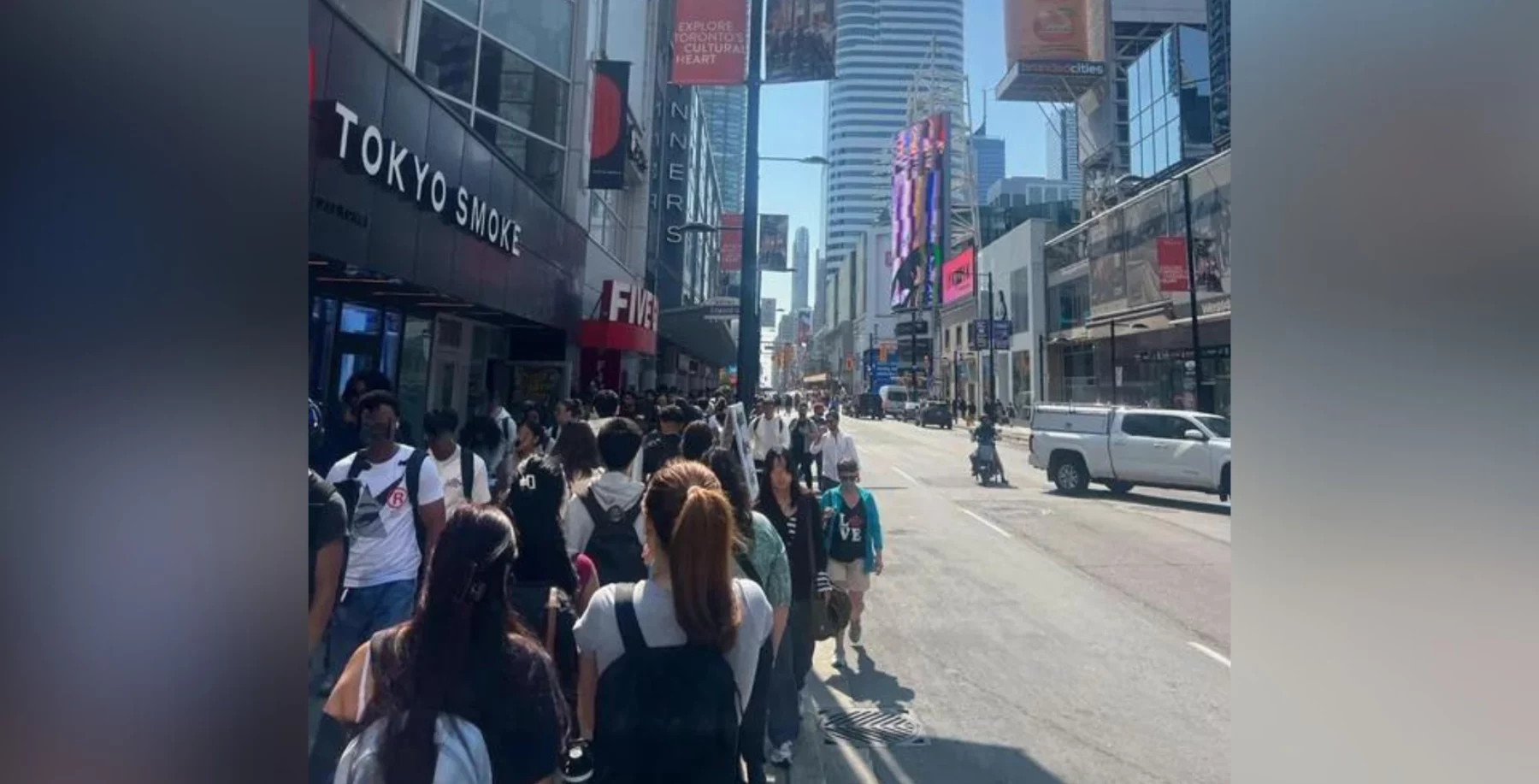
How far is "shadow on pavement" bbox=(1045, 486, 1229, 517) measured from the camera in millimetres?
14281

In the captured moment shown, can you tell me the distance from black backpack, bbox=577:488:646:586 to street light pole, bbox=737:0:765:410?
5.44m

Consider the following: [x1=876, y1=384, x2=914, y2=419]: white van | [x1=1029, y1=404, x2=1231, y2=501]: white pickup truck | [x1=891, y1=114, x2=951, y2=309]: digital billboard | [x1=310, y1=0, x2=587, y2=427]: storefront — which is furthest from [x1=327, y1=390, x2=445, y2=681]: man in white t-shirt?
[x1=891, y1=114, x2=951, y2=309]: digital billboard

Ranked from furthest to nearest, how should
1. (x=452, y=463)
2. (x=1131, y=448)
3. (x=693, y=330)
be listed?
(x=693, y=330) < (x=1131, y=448) < (x=452, y=463)

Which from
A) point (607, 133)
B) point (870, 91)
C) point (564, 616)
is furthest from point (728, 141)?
point (564, 616)

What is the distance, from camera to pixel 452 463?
17.3 ft

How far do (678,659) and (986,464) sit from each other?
16.4 m

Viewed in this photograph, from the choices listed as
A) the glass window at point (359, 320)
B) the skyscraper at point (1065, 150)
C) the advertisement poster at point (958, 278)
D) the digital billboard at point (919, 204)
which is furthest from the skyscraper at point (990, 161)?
the glass window at point (359, 320)

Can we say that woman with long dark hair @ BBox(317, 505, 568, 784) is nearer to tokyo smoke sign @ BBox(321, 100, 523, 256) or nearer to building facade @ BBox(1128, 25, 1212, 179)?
tokyo smoke sign @ BBox(321, 100, 523, 256)

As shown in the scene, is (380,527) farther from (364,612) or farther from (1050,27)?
(1050,27)
